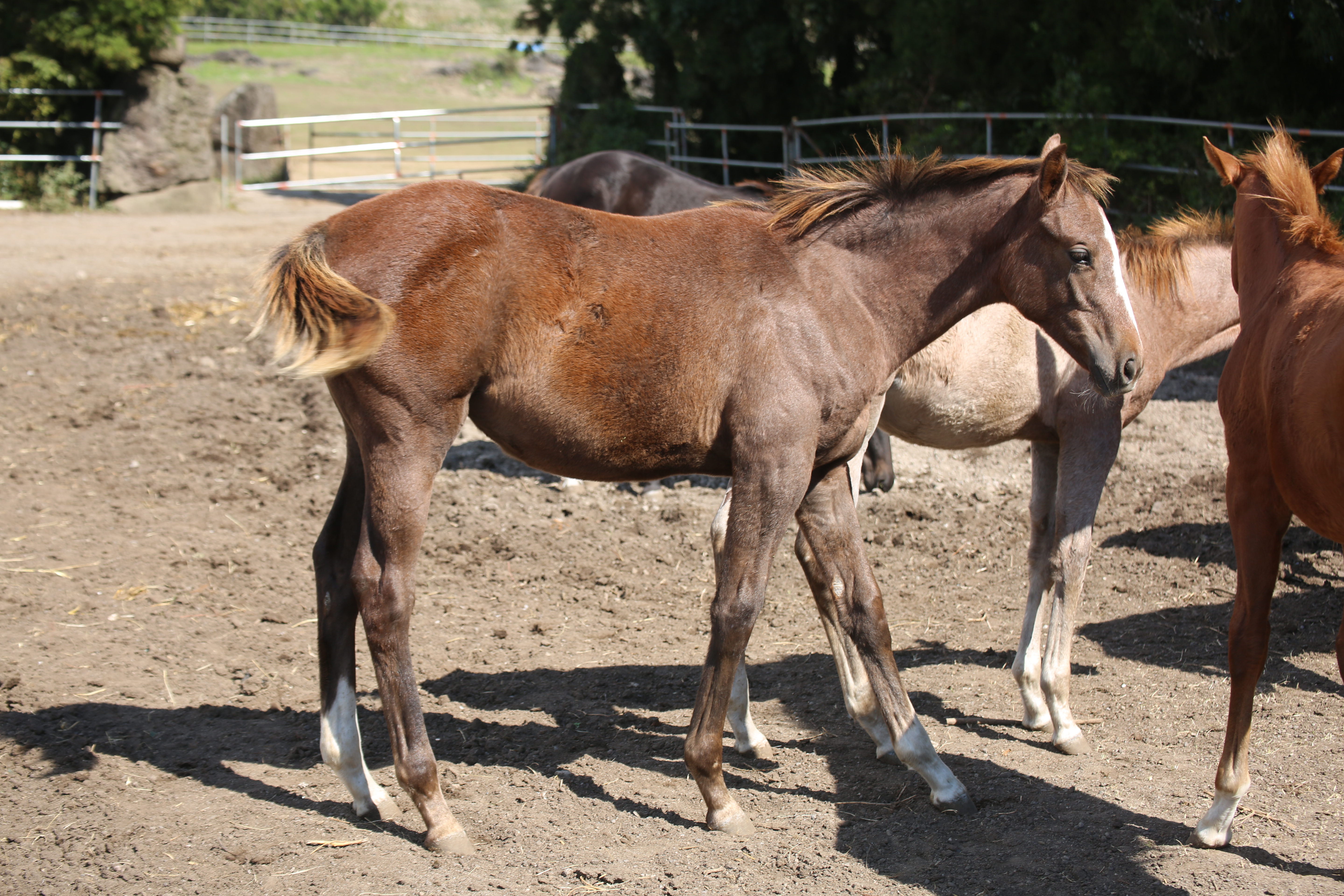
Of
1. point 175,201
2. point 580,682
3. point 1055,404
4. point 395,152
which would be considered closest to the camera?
point 1055,404

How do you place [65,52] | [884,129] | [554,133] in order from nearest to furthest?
[884,129] → [65,52] → [554,133]

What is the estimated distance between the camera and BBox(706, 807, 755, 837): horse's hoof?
3.30 metres

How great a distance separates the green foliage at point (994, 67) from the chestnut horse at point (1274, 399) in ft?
20.8

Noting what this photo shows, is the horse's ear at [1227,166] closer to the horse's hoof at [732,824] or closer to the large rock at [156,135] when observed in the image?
the horse's hoof at [732,824]

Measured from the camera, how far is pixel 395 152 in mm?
23203

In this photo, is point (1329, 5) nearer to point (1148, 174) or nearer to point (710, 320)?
point (1148, 174)

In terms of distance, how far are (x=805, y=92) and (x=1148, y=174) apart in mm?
6550

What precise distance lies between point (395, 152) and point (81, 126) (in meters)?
8.03

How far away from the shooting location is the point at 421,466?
3027 millimetres

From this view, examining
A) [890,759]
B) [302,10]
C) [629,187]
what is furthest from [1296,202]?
[302,10]

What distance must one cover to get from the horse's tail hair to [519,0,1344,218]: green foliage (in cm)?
739

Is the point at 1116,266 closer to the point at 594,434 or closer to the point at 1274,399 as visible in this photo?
the point at 1274,399

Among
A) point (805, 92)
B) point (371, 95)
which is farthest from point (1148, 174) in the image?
point (371, 95)

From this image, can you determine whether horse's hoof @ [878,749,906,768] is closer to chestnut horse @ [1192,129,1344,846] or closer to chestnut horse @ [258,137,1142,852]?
chestnut horse @ [258,137,1142,852]
